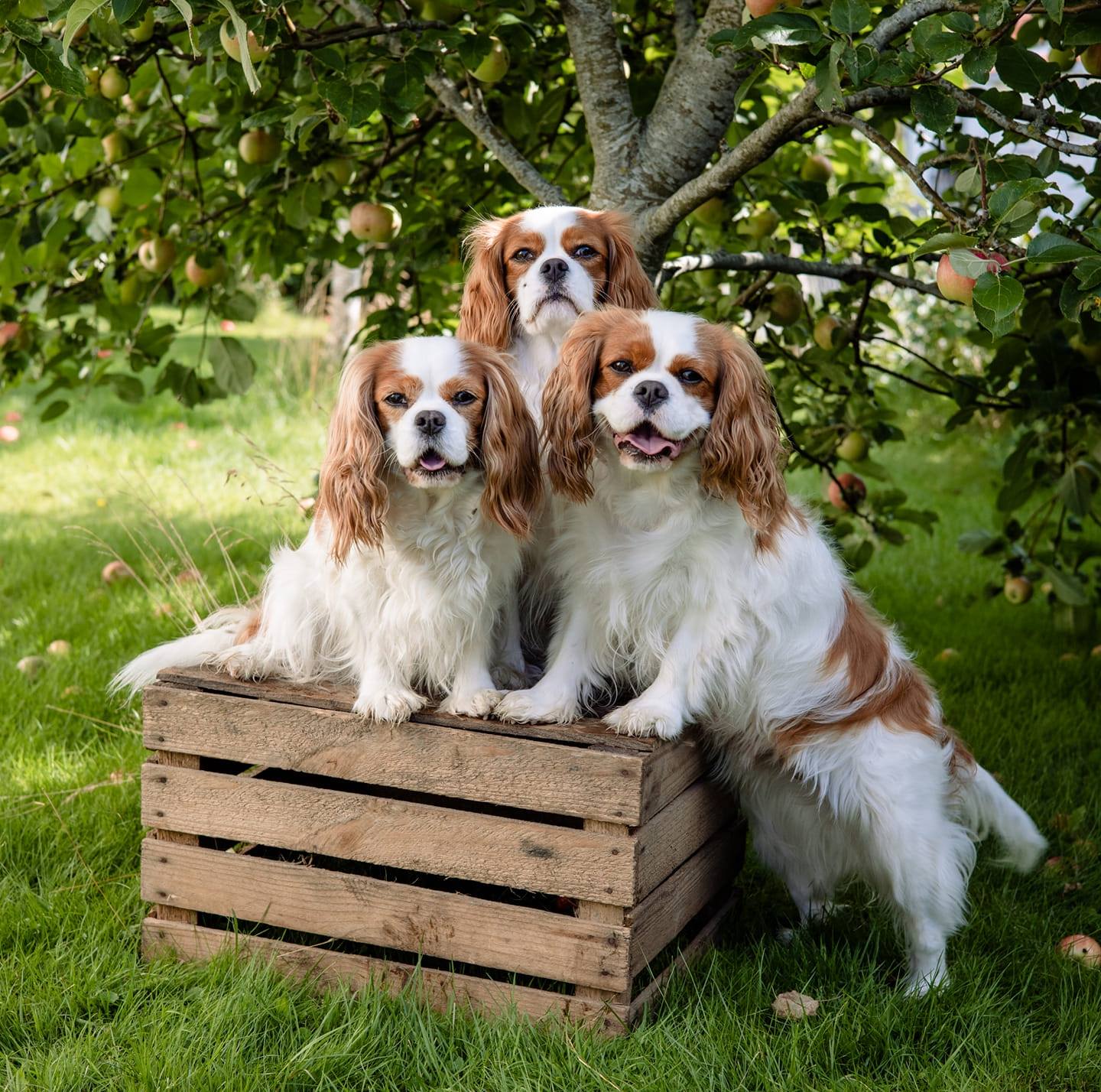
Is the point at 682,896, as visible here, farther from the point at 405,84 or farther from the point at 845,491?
the point at 405,84

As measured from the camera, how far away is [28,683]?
149 inches

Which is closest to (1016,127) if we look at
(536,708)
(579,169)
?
(536,708)

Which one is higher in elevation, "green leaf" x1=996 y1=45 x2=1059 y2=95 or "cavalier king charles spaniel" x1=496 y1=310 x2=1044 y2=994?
"green leaf" x1=996 y1=45 x2=1059 y2=95

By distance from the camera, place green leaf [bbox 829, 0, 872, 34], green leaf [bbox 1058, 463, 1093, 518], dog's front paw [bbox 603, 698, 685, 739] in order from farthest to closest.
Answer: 1. green leaf [bbox 1058, 463, 1093, 518]
2. dog's front paw [bbox 603, 698, 685, 739]
3. green leaf [bbox 829, 0, 872, 34]

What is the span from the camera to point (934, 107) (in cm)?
225

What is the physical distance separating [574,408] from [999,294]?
0.74 meters

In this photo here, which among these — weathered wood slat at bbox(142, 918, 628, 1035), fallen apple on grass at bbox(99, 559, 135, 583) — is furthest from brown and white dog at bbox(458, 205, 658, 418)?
fallen apple on grass at bbox(99, 559, 135, 583)

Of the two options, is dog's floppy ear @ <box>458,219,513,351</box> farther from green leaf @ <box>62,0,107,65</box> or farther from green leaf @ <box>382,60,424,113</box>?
green leaf @ <box>62,0,107,65</box>

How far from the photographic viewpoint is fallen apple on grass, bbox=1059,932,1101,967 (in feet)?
8.38

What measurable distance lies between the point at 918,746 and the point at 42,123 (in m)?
2.53

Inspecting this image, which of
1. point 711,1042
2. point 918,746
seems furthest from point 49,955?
point 918,746

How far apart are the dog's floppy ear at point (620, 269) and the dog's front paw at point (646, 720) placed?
0.82 metres

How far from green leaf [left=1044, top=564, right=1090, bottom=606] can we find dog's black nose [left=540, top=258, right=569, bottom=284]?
6.60ft

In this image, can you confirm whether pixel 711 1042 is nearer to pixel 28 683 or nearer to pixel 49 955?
pixel 49 955
